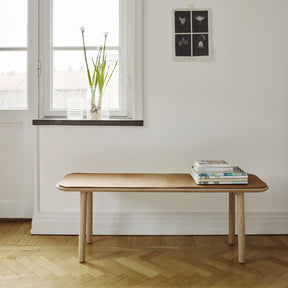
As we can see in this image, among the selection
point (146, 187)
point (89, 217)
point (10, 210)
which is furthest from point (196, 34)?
point (10, 210)

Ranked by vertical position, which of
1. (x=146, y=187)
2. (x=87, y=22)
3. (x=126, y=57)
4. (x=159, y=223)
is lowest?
(x=159, y=223)

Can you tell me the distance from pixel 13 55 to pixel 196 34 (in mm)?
1430

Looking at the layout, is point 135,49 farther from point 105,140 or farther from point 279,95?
point 279,95

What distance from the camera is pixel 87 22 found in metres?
2.94

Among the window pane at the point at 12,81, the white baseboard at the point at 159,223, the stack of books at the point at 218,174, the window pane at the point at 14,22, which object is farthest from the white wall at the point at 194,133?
the window pane at the point at 14,22

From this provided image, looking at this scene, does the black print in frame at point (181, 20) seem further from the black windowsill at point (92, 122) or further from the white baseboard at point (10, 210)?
the white baseboard at point (10, 210)

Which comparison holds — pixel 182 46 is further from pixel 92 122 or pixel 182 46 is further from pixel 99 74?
pixel 92 122

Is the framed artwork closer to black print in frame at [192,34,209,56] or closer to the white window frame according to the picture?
black print in frame at [192,34,209,56]

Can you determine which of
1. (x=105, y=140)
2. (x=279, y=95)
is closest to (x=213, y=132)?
(x=279, y=95)

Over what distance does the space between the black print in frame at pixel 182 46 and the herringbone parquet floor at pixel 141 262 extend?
4.40ft

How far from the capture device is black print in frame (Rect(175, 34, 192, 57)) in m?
2.76

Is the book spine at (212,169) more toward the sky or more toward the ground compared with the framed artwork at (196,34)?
more toward the ground

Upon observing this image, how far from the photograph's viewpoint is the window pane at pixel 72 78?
2945 millimetres

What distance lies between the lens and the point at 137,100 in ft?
9.13
